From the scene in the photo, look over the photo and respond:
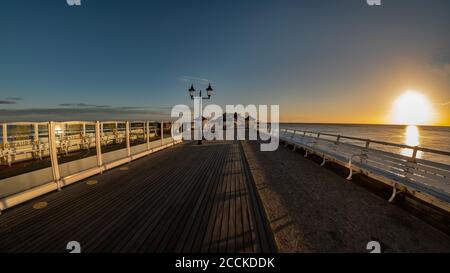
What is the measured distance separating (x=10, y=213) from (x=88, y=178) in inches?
76.4

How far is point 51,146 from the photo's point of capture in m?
4.02

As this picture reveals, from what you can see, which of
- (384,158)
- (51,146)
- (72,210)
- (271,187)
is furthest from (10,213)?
(384,158)

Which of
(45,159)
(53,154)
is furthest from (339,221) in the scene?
(45,159)

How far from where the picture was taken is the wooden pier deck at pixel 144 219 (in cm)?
231

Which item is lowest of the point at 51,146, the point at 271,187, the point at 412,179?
the point at 271,187

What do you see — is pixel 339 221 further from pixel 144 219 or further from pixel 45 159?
pixel 45 159

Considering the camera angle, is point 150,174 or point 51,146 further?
point 150,174

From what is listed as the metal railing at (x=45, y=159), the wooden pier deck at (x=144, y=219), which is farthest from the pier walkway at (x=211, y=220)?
the metal railing at (x=45, y=159)

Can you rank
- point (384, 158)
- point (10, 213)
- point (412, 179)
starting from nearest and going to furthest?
point (10, 213) < point (412, 179) < point (384, 158)

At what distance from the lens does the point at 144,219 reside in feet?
9.51

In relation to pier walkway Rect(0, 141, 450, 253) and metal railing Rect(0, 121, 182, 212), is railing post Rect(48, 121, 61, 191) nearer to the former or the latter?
metal railing Rect(0, 121, 182, 212)

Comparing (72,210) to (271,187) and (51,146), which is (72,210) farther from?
(271,187)

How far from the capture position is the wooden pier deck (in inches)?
90.8

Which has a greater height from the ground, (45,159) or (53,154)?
(53,154)
